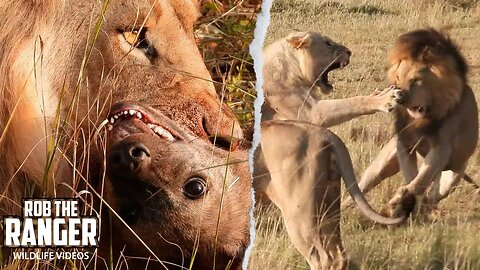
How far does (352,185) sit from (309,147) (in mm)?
146

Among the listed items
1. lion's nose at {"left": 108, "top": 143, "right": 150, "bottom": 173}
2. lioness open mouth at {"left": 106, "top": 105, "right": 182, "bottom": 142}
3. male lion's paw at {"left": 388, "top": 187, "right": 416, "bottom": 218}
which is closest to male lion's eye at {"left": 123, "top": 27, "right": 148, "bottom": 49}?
lioness open mouth at {"left": 106, "top": 105, "right": 182, "bottom": 142}

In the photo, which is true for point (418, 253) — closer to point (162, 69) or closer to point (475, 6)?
point (475, 6)

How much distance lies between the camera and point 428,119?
8.36 feet

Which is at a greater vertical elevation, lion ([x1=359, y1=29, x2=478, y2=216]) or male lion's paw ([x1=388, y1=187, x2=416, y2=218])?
lion ([x1=359, y1=29, x2=478, y2=216])

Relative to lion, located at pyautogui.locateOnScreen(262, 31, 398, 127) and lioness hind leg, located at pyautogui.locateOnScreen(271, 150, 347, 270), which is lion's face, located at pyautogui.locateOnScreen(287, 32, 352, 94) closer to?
lion, located at pyautogui.locateOnScreen(262, 31, 398, 127)

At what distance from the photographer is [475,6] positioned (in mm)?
2547

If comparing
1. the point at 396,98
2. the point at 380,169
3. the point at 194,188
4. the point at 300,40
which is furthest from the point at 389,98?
the point at 194,188

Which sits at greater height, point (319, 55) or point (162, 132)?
point (319, 55)

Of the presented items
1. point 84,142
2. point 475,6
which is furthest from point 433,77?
point 84,142

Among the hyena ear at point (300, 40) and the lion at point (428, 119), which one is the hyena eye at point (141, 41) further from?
the lion at point (428, 119)

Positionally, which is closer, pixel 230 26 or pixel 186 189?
pixel 186 189

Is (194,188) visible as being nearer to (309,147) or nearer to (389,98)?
(309,147)

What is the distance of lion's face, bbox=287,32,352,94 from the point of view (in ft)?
8.51

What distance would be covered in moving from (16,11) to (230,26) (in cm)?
101
